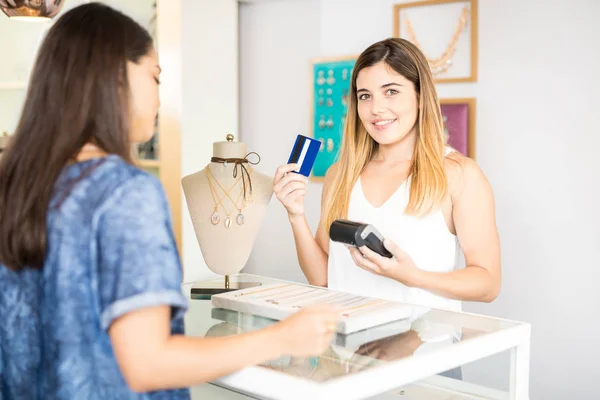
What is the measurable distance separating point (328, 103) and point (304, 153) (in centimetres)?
191

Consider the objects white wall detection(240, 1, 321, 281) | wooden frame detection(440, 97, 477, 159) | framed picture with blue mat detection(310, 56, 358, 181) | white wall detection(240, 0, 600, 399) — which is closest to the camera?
white wall detection(240, 0, 600, 399)

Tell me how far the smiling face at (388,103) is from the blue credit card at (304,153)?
0.90 feet

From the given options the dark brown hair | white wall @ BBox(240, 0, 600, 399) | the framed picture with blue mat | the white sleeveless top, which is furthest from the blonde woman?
the framed picture with blue mat

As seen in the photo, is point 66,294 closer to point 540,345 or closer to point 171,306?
point 171,306

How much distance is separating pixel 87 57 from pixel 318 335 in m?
0.53

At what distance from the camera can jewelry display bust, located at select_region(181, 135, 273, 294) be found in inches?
84.4

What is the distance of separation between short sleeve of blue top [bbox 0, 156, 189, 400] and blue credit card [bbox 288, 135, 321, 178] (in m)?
0.97

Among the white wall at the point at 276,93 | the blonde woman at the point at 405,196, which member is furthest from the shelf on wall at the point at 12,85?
the blonde woman at the point at 405,196

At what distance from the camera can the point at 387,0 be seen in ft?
11.5

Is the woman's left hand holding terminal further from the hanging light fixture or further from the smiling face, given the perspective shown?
the hanging light fixture

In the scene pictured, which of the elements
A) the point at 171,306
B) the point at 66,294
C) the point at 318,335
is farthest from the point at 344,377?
the point at 66,294

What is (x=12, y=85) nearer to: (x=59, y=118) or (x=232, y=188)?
(x=232, y=188)

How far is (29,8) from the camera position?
6.25 ft

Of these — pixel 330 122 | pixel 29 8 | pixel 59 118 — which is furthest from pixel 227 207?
pixel 330 122
